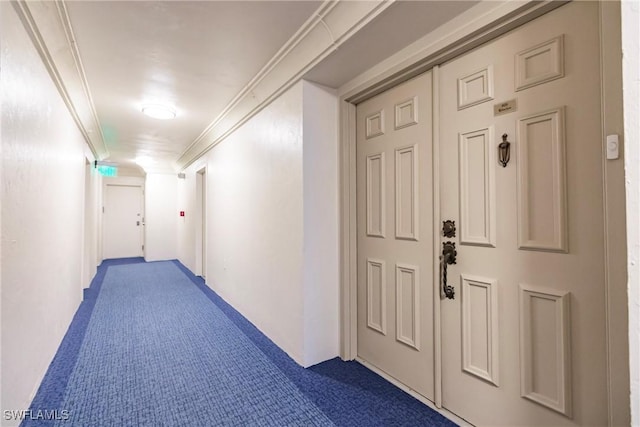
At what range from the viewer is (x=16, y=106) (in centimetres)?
158

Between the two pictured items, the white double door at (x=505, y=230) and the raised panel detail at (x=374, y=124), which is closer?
the white double door at (x=505, y=230)

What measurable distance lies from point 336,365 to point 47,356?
2.27 metres

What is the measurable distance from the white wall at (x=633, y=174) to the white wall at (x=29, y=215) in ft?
7.73

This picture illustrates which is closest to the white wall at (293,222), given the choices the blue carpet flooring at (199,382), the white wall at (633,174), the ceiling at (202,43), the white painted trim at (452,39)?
the blue carpet flooring at (199,382)

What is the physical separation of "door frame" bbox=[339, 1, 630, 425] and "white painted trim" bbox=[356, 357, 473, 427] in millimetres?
41

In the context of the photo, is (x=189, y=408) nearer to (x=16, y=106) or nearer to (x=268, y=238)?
(x=268, y=238)

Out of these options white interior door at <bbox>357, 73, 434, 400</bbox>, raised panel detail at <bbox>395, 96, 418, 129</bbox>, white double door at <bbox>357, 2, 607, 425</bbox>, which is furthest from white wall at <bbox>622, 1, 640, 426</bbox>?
raised panel detail at <bbox>395, 96, 418, 129</bbox>

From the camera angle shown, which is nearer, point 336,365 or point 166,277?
point 336,365

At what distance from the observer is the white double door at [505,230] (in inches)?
48.5

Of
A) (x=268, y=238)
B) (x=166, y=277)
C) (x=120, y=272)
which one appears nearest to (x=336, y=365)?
(x=268, y=238)

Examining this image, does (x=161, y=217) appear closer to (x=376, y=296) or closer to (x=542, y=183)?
(x=376, y=296)

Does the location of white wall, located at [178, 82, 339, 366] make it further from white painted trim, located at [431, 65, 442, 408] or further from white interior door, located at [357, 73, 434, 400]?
white painted trim, located at [431, 65, 442, 408]

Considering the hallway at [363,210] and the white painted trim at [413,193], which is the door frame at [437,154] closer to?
the hallway at [363,210]

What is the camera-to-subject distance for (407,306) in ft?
6.56
